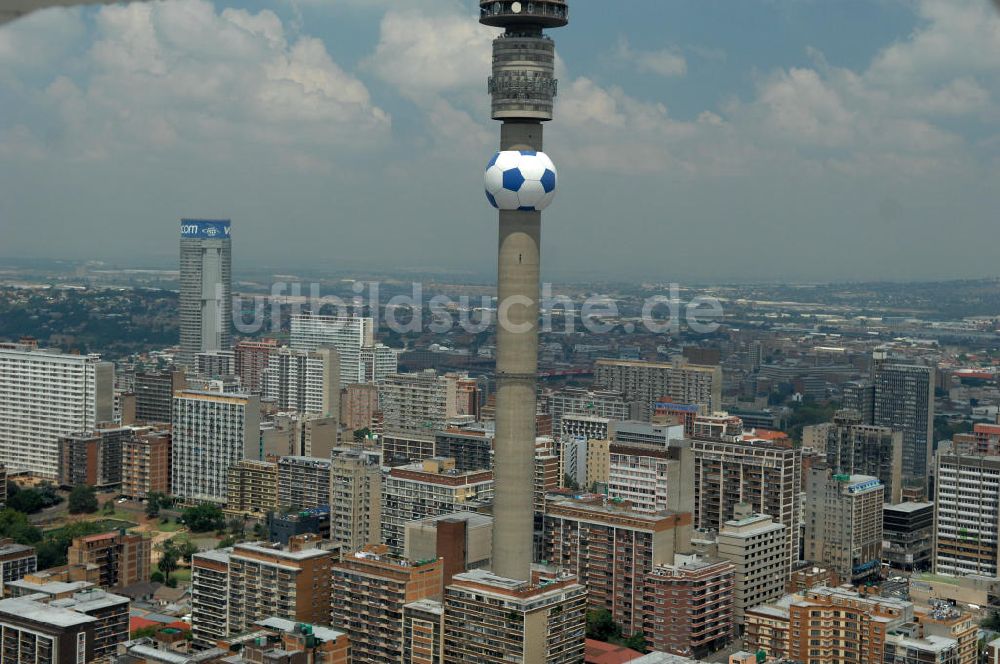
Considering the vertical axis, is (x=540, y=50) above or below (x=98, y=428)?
above

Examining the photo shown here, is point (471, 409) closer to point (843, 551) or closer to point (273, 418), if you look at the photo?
point (273, 418)

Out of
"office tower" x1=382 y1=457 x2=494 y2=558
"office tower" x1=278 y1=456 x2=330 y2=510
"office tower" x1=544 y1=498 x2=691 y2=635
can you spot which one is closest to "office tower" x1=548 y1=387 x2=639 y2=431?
"office tower" x1=278 y1=456 x2=330 y2=510

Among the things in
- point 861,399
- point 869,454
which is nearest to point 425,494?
point 869,454

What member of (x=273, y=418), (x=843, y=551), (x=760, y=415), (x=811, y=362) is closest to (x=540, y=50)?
(x=843, y=551)

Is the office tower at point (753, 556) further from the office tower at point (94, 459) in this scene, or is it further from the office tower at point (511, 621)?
the office tower at point (94, 459)

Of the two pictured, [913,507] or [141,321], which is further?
[141,321]

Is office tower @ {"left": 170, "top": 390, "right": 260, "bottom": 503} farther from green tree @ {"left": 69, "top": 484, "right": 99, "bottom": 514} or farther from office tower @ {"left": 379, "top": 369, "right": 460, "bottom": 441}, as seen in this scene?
office tower @ {"left": 379, "top": 369, "right": 460, "bottom": 441}

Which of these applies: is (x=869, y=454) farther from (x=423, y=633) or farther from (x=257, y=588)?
(x=257, y=588)
